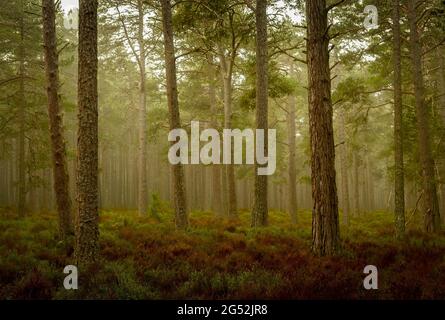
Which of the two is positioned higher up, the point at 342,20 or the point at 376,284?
the point at 342,20

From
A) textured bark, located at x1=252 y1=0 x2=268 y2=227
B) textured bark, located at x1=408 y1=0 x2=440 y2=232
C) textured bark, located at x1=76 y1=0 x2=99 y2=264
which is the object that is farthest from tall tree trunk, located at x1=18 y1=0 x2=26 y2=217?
textured bark, located at x1=408 y1=0 x2=440 y2=232

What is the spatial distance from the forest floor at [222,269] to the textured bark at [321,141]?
22.7 inches

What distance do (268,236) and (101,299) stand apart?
5849 millimetres

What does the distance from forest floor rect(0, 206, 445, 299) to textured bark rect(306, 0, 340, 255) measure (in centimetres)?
58

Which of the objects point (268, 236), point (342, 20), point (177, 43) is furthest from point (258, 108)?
point (177, 43)

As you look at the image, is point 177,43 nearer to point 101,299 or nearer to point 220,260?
point 220,260

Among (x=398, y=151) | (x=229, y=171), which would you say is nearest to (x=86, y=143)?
(x=398, y=151)

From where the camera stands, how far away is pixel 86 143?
23.4ft

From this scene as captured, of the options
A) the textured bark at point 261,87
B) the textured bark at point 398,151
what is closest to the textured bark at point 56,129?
the textured bark at point 261,87

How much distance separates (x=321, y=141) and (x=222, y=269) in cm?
351

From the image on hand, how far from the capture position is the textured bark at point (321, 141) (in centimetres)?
771

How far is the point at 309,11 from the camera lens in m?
8.03

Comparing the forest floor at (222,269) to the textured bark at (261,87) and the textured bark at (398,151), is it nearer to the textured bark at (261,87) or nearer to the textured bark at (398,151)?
Result: the textured bark at (398,151)

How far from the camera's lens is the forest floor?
5.79 m
